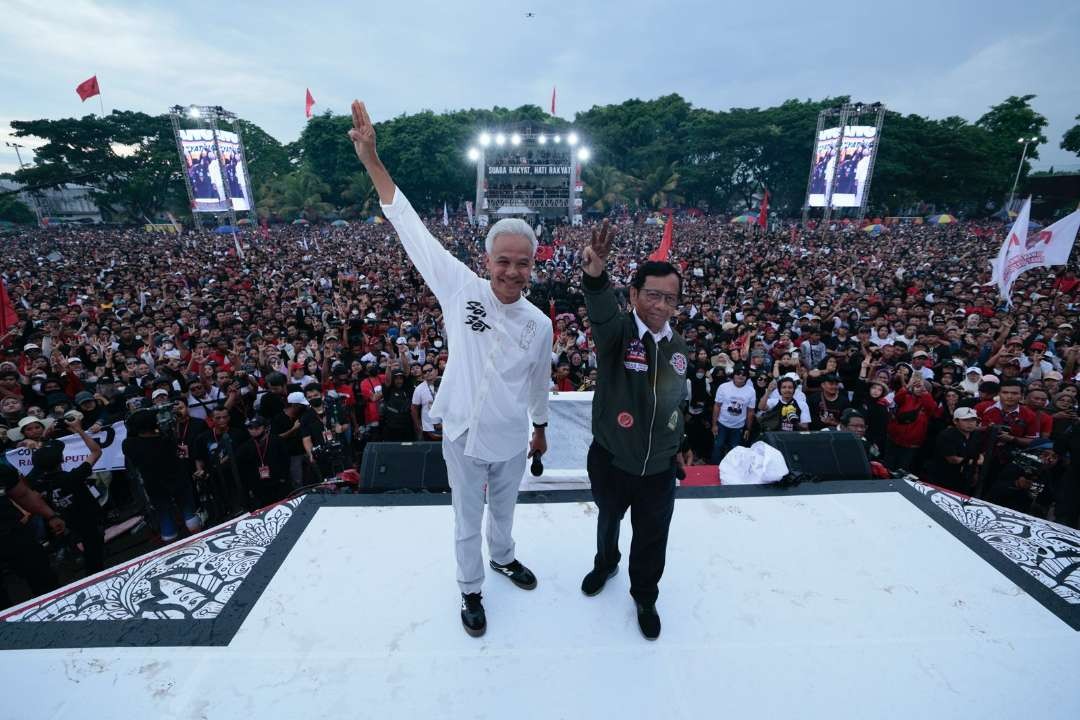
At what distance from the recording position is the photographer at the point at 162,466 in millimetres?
4480

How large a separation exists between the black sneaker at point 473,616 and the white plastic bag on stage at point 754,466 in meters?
2.24

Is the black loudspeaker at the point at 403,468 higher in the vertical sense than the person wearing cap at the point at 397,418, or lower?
higher

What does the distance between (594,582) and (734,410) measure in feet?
13.7

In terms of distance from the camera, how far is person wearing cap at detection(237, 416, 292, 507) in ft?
15.9

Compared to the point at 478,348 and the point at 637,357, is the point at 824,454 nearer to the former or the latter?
the point at 637,357

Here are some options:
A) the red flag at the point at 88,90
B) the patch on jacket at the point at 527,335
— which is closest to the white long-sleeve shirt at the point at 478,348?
the patch on jacket at the point at 527,335

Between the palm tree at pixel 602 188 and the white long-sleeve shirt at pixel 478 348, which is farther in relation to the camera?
the palm tree at pixel 602 188

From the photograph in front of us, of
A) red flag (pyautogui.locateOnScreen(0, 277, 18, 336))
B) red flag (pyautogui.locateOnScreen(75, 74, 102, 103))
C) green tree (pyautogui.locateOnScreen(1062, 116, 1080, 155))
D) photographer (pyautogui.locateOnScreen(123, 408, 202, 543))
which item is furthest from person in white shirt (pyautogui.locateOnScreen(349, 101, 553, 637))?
green tree (pyautogui.locateOnScreen(1062, 116, 1080, 155))

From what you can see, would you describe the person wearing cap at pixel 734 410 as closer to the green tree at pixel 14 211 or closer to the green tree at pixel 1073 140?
the green tree at pixel 1073 140

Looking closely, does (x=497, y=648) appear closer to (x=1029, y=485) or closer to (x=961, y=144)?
(x=1029, y=485)

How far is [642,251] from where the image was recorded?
2334 centimetres

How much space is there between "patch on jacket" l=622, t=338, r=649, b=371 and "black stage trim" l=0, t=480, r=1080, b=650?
4.82 feet

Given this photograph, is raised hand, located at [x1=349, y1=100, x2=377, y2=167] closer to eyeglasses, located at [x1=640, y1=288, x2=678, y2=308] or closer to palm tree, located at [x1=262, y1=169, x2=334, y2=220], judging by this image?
eyeglasses, located at [x1=640, y1=288, x2=678, y2=308]

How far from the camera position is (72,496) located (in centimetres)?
412
